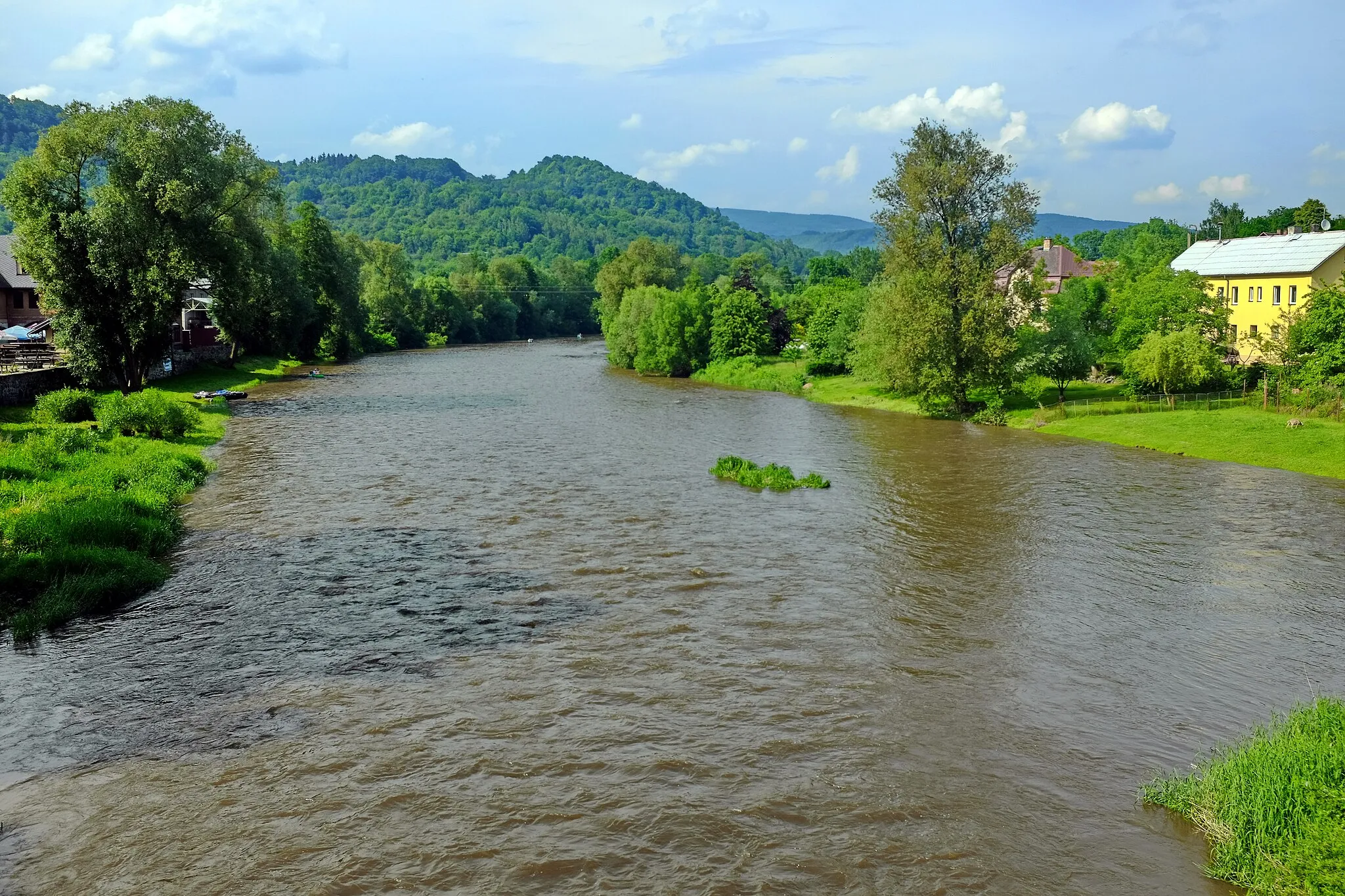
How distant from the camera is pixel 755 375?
7406 cm

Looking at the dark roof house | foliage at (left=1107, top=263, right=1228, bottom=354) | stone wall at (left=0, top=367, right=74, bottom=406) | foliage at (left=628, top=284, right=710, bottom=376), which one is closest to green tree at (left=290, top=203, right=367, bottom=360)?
foliage at (left=628, top=284, right=710, bottom=376)

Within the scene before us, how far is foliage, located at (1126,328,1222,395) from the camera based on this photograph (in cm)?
4669

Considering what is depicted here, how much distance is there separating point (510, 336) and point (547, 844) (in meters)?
140

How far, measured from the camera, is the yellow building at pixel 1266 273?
59.4 meters

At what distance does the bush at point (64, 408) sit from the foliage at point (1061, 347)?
44.0 metres

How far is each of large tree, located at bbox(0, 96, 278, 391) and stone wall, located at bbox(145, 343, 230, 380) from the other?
20.9ft

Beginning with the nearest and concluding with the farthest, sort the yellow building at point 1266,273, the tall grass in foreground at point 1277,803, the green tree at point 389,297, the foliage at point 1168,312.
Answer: the tall grass in foreground at point 1277,803 < the foliage at point 1168,312 < the yellow building at point 1266,273 < the green tree at point 389,297

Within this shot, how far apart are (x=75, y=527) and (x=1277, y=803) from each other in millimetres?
23315

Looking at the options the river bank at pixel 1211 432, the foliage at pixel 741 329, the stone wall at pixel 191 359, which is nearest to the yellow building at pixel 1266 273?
the river bank at pixel 1211 432

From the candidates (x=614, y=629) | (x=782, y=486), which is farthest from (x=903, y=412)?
(x=614, y=629)

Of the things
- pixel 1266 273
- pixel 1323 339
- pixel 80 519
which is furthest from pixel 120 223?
pixel 1266 273

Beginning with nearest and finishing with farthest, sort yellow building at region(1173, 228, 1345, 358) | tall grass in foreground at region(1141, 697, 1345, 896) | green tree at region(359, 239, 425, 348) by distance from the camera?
tall grass in foreground at region(1141, 697, 1345, 896) → yellow building at region(1173, 228, 1345, 358) → green tree at region(359, 239, 425, 348)

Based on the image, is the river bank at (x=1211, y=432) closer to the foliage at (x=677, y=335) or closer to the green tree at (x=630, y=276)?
the foliage at (x=677, y=335)

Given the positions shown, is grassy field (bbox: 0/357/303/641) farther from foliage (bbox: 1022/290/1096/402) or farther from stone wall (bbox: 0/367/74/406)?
foliage (bbox: 1022/290/1096/402)
